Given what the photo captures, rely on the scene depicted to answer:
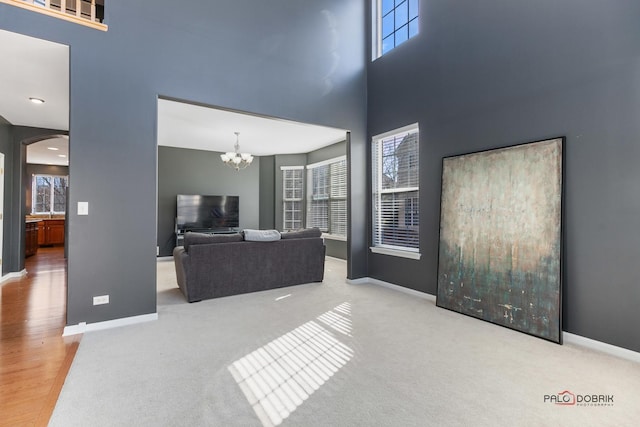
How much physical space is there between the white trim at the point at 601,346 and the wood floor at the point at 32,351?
384 cm

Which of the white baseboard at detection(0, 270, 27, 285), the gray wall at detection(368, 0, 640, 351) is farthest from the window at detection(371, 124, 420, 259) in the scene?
the white baseboard at detection(0, 270, 27, 285)

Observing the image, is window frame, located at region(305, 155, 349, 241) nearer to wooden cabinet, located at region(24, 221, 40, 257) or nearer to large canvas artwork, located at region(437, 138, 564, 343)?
large canvas artwork, located at region(437, 138, 564, 343)

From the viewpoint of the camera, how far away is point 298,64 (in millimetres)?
4355

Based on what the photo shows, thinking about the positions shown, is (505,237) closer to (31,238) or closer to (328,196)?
(328,196)

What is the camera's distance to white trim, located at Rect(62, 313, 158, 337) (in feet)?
9.45

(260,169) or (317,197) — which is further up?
(260,169)

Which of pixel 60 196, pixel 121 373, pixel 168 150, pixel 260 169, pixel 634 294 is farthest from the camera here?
pixel 60 196

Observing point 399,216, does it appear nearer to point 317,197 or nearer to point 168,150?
point 317,197

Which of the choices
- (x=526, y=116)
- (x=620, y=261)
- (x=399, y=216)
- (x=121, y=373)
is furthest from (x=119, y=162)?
(x=620, y=261)

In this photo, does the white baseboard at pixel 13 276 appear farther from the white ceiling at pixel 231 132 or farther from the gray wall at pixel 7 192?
the white ceiling at pixel 231 132

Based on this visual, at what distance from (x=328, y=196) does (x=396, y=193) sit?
313cm

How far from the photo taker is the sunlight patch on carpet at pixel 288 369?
1.84 metres

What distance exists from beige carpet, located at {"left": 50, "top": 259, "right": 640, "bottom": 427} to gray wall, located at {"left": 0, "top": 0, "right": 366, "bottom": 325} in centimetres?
64

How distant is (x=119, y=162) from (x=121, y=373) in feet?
6.56
